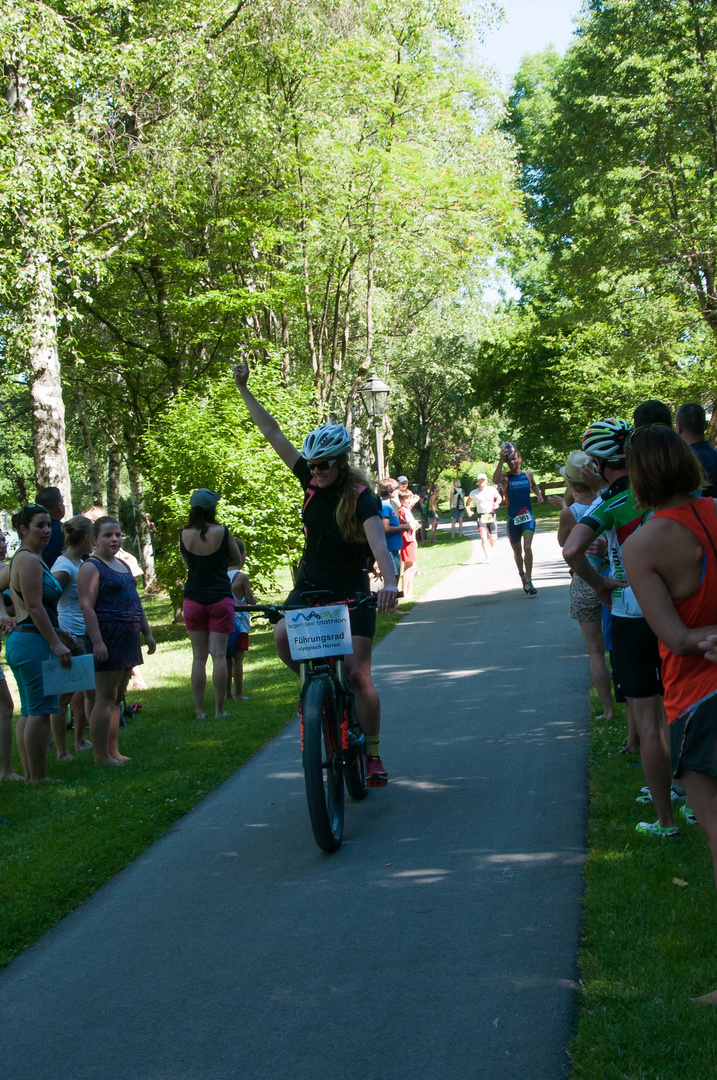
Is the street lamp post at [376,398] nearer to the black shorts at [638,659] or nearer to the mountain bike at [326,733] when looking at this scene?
the mountain bike at [326,733]

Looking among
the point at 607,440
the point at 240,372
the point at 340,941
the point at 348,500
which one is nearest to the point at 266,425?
the point at 240,372

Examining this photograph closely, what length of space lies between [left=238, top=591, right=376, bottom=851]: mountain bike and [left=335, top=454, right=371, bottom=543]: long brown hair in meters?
0.40

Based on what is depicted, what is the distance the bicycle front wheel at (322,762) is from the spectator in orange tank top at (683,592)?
212 cm

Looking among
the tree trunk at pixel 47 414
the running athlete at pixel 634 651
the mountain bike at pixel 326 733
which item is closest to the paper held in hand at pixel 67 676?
the mountain bike at pixel 326 733

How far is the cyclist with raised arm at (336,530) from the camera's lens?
19.0ft

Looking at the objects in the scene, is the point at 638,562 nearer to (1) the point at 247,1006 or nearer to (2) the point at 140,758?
(1) the point at 247,1006

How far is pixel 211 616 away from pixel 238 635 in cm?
76

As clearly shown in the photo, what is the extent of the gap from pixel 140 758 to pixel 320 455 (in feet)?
11.8

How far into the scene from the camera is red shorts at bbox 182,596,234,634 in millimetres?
9562

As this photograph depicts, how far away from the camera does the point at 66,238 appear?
61.7 ft

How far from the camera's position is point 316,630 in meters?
5.51

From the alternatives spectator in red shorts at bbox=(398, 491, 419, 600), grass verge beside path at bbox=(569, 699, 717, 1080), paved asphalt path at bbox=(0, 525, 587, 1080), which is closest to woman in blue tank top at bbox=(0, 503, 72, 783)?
paved asphalt path at bbox=(0, 525, 587, 1080)

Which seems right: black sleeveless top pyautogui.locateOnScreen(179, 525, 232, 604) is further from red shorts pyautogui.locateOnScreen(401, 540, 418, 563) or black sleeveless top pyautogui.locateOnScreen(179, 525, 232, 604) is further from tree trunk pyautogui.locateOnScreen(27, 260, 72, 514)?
tree trunk pyautogui.locateOnScreen(27, 260, 72, 514)

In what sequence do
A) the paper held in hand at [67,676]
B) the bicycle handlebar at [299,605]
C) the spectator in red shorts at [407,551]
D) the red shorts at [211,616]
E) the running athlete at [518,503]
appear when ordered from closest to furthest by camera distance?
1. the bicycle handlebar at [299,605]
2. the paper held in hand at [67,676]
3. the red shorts at [211,616]
4. the running athlete at [518,503]
5. the spectator in red shorts at [407,551]
